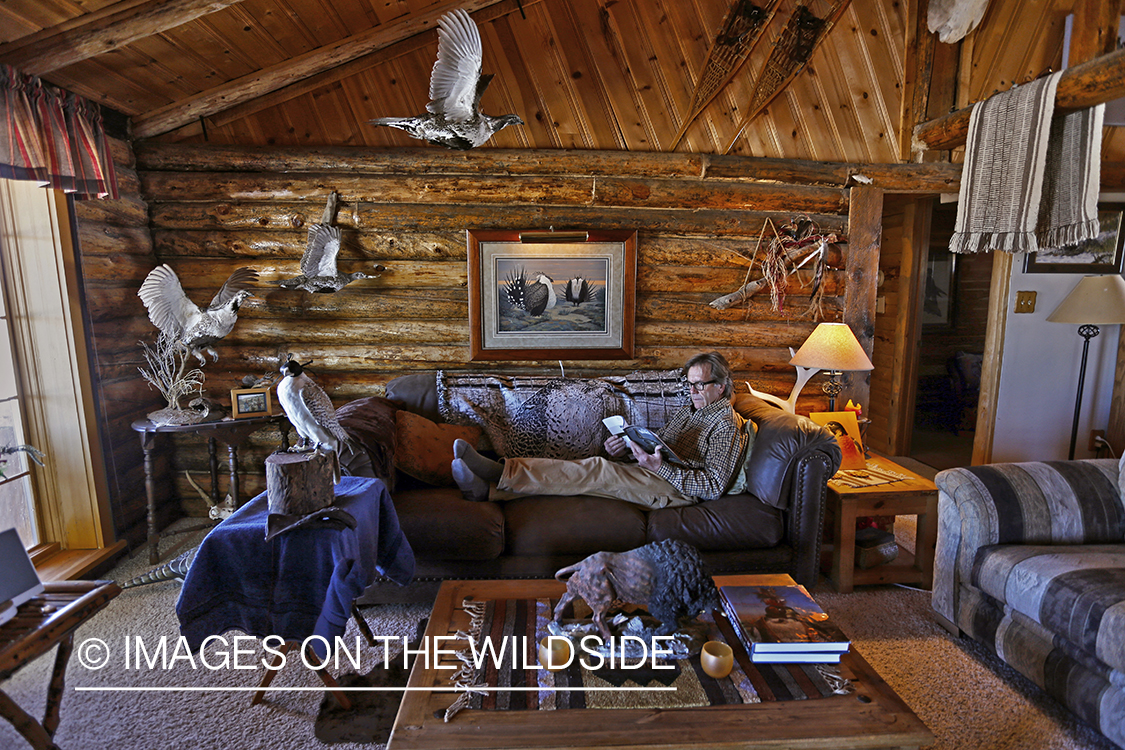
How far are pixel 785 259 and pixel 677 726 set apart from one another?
9.94 ft

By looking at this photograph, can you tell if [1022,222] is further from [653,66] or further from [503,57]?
[503,57]

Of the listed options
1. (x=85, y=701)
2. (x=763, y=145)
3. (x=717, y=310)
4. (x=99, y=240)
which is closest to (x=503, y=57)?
(x=763, y=145)

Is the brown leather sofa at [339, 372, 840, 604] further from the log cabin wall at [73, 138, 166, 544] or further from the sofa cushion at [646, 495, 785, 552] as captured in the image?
the log cabin wall at [73, 138, 166, 544]

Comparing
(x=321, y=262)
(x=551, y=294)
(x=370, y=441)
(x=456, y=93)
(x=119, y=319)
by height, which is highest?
(x=456, y=93)

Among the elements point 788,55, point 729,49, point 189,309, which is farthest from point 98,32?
point 788,55

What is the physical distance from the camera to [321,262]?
3.44 meters

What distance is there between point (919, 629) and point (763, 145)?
2825 millimetres

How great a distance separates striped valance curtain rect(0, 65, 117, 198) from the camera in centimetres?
233

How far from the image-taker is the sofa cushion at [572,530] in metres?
2.58

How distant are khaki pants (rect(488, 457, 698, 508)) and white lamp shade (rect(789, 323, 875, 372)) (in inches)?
44.8

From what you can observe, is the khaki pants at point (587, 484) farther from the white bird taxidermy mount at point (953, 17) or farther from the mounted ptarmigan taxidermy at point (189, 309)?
the white bird taxidermy mount at point (953, 17)

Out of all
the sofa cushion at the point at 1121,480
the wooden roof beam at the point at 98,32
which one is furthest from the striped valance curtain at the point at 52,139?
the sofa cushion at the point at 1121,480

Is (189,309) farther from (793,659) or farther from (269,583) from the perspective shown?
(793,659)

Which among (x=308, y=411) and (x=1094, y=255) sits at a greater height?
(x=1094, y=255)
